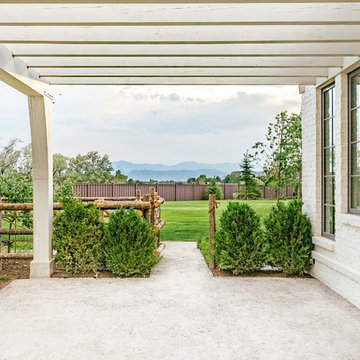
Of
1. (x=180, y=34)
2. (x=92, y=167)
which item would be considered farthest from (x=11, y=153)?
(x=180, y=34)

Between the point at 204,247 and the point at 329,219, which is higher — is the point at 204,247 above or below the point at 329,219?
below

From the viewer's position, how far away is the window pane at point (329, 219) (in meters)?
5.57

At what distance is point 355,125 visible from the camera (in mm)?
4949

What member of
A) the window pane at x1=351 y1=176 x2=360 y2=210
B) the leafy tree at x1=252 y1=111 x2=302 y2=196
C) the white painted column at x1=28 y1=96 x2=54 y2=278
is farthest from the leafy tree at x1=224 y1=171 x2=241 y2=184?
the window pane at x1=351 y1=176 x2=360 y2=210

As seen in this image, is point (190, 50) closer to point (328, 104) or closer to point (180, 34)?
point (180, 34)

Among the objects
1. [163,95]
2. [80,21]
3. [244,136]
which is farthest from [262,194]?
[80,21]

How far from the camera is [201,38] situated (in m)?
4.01

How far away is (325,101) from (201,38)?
9.12 feet

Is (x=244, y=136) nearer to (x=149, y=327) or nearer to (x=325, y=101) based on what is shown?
(x=325, y=101)

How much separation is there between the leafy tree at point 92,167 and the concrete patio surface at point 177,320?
89.7 ft

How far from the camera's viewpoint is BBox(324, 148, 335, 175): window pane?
5.63 m

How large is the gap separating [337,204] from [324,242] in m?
0.64

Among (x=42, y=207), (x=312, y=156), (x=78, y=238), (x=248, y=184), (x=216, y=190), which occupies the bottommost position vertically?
(x=78, y=238)

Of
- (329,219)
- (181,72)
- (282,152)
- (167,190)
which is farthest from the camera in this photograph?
(167,190)
